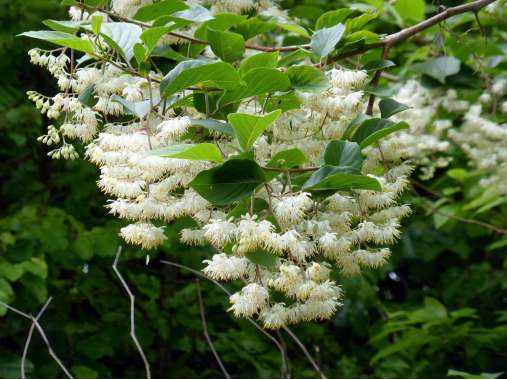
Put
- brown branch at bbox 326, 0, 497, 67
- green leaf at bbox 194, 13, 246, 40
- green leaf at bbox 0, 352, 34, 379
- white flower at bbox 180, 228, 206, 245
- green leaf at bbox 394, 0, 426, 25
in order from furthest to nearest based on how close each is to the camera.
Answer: green leaf at bbox 394, 0, 426, 25
green leaf at bbox 0, 352, 34, 379
brown branch at bbox 326, 0, 497, 67
green leaf at bbox 194, 13, 246, 40
white flower at bbox 180, 228, 206, 245

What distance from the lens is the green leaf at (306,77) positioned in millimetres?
1425

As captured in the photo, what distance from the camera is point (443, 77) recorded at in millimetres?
2699

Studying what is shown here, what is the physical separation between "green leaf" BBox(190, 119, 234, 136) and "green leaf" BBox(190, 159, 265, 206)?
0.28 ft

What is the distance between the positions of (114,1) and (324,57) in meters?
0.56

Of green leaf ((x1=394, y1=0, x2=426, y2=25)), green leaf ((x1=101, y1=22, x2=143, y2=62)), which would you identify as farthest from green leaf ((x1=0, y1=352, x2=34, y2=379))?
green leaf ((x1=394, y1=0, x2=426, y2=25))

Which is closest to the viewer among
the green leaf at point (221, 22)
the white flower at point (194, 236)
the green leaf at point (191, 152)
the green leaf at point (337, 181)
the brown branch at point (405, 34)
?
the green leaf at point (191, 152)

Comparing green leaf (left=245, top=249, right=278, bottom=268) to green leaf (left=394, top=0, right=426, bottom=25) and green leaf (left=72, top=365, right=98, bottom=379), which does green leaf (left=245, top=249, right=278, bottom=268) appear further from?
green leaf (left=394, top=0, right=426, bottom=25)

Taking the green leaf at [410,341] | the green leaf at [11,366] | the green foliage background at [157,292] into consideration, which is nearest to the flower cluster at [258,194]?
the green foliage background at [157,292]

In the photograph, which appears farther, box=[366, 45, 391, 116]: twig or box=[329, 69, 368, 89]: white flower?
box=[366, 45, 391, 116]: twig

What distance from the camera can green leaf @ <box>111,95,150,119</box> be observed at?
1.37 m

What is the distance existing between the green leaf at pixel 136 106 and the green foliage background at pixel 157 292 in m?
1.62

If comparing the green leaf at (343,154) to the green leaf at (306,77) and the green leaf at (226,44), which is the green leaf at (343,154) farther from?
the green leaf at (226,44)

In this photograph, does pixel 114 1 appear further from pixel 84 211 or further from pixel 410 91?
pixel 84 211

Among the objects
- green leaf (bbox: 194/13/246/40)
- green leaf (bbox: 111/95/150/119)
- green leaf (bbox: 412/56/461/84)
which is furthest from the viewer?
green leaf (bbox: 412/56/461/84)
